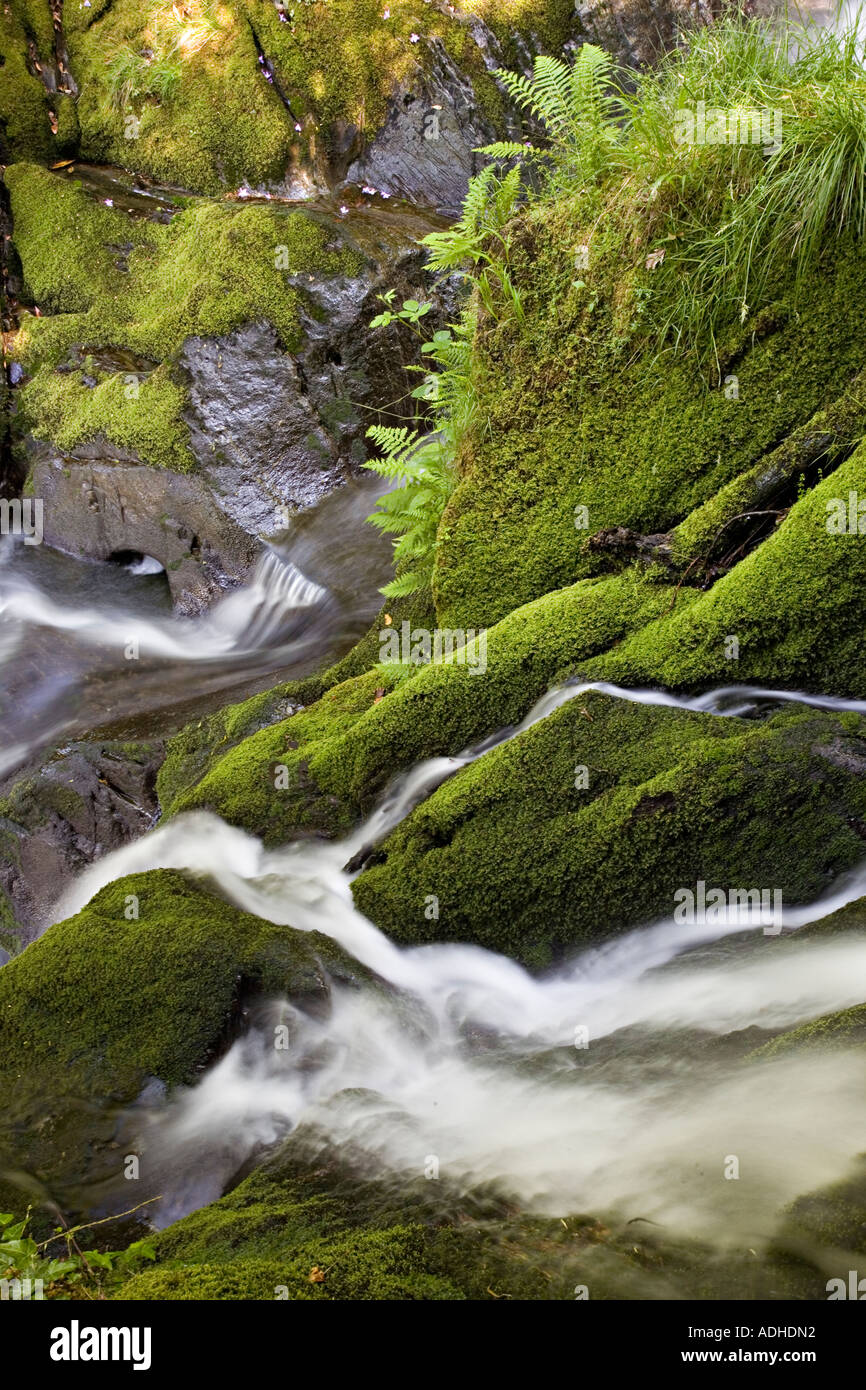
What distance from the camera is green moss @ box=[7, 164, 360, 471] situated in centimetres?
877

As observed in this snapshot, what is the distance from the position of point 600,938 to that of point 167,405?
6610 mm

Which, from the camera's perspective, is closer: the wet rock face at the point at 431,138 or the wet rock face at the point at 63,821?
the wet rock face at the point at 63,821

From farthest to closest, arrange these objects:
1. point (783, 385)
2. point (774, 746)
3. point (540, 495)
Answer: point (540, 495) → point (783, 385) → point (774, 746)

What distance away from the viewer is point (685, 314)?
4.70 metres

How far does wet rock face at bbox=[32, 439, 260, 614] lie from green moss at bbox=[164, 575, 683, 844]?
3.25 m

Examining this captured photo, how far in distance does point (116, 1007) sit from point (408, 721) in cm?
185

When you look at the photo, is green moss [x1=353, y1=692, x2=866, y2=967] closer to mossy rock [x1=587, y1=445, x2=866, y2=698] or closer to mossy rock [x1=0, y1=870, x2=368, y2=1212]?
mossy rock [x1=587, y1=445, x2=866, y2=698]

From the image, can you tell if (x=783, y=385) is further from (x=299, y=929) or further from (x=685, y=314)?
(x=299, y=929)

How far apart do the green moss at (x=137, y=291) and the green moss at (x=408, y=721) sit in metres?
4.13

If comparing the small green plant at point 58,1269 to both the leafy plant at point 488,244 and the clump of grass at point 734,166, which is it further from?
the leafy plant at point 488,244

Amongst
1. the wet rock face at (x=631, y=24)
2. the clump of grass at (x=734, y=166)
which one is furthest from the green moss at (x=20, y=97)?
the clump of grass at (x=734, y=166)

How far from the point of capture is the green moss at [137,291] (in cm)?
877

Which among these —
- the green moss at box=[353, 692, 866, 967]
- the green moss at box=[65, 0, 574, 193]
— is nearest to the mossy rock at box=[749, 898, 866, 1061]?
the green moss at box=[353, 692, 866, 967]

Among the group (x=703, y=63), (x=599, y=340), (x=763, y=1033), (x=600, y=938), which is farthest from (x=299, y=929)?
(x=703, y=63)
